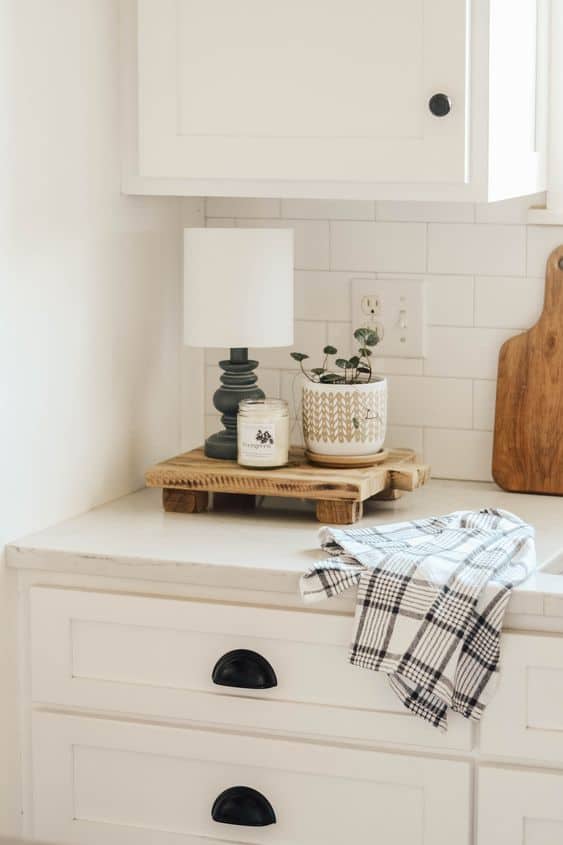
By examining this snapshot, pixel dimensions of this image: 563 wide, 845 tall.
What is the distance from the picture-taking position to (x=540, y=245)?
7.22 ft

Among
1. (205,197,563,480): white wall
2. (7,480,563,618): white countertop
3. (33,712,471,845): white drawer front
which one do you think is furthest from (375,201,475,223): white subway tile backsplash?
(33,712,471,845): white drawer front

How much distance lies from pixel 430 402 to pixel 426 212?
31cm

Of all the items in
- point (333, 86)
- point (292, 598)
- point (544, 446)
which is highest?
point (333, 86)

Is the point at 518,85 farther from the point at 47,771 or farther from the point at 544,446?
the point at 47,771

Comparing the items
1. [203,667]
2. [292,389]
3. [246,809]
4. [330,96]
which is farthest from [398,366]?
[246,809]

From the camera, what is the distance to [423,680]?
65.5 inches

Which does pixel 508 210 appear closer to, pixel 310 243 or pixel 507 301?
pixel 507 301

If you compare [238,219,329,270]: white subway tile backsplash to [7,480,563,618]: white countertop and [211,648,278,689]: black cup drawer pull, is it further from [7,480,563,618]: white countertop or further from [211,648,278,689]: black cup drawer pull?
[211,648,278,689]: black cup drawer pull

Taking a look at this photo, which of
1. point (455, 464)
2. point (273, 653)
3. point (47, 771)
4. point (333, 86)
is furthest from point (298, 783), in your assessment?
point (333, 86)

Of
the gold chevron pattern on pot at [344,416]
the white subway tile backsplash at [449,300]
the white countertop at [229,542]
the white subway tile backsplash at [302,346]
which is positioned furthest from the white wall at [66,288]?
the white subway tile backsplash at [449,300]

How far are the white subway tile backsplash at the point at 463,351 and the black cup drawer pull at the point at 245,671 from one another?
2.28 feet

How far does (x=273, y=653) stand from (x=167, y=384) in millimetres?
662

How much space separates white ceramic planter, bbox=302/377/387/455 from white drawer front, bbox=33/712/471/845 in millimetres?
473

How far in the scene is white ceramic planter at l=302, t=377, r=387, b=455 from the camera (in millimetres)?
2043
